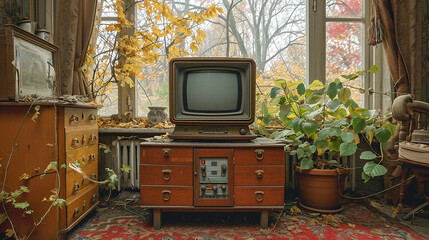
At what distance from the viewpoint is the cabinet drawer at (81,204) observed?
131 cm

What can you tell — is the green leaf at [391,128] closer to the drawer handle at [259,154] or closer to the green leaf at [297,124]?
the green leaf at [297,124]

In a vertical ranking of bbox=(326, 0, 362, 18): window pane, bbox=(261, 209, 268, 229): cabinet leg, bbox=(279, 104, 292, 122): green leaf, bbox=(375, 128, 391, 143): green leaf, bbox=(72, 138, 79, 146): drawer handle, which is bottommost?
bbox=(261, 209, 268, 229): cabinet leg

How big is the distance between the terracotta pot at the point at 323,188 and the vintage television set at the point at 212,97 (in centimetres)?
60

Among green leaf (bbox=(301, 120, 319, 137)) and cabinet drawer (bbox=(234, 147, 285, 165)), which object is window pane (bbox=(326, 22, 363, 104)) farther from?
cabinet drawer (bbox=(234, 147, 285, 165))

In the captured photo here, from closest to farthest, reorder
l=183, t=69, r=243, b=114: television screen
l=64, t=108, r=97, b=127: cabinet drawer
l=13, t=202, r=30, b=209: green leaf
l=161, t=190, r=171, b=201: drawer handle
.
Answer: l=13, t=202, r=30, b=209: green leaf
l=64, t=108, r=97, b=127: cabinet drawer
l=161, t=190, r=171, b=201: drawer handle
l=183, t=69, r=243, b=114: television screen

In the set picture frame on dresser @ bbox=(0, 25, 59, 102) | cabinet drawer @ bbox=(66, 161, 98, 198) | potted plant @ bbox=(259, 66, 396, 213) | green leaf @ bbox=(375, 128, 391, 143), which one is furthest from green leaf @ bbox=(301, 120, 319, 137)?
picture frame on dresser @ bbox=(0, 25, 59, 102)

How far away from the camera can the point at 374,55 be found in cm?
217

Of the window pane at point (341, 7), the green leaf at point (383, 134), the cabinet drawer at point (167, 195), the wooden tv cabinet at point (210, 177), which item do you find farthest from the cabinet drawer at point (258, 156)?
the window pane at point (341, 7)

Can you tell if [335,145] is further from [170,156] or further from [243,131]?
[170,156]

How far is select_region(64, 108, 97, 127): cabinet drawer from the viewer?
51.3 inches

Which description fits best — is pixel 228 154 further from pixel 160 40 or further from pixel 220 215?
pixel 160 40

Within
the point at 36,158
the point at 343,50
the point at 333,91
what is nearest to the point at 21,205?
the point at 36,158

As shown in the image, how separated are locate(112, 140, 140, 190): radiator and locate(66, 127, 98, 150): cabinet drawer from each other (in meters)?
0.36

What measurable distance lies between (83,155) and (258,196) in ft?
3.65
